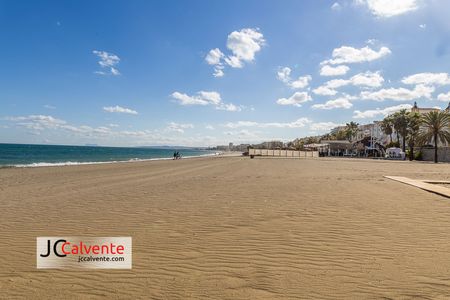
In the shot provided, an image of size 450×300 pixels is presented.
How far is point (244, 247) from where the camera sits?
4.98 metres

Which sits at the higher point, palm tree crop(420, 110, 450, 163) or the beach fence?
palm tree crop(420, 110, 450, 163)

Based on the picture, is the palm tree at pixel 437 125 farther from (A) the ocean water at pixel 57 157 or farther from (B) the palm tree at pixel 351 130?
(B) the palm tree at pixel 351 130

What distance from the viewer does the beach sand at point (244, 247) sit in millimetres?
3543

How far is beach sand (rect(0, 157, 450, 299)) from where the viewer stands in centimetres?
354

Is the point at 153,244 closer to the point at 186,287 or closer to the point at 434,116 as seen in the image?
the point at 186,287

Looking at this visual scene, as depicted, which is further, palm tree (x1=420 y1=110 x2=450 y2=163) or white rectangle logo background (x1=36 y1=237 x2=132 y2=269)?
palm tree (x1=420 y1=110 x2=450 y2=163)

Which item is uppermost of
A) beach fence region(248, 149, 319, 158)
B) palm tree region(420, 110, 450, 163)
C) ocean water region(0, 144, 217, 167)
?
palm tree region(420, 110, 450, 163)

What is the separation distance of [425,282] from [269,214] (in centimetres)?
399

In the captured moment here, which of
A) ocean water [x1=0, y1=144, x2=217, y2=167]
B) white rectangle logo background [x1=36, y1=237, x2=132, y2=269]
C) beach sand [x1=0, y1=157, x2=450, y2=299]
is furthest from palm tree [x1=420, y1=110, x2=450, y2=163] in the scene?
white rectangle logo background [x1=36, y1=237, x2=132, y2=269]

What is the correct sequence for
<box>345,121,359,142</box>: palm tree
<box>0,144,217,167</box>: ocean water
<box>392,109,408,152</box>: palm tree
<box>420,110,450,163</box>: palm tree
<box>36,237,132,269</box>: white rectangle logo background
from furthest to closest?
<box>345,121,359,142</box>: palm tree, <box>392,109,408,152</box>: palm tree, <box>420,110,450,163</box>: palm tree, <box>0,144,217,167</box>: ocean water, <box>36,237,132,269</box>: white rectangle logo background

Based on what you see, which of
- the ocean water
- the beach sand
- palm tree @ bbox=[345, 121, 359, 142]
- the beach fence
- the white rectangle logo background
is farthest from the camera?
palm tree @ bbox=[345, 121, 359, 142]

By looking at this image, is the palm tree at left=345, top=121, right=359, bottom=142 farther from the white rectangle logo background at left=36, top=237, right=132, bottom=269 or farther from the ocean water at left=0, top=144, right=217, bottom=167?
the white rectangle logo background at left=36, top=237, right=132, bottom=269

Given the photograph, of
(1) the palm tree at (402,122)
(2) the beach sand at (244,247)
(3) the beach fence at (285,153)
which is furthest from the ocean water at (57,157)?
(1) the palm tree at (402,122)

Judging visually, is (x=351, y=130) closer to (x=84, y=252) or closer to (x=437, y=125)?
(x=437, y=125)
